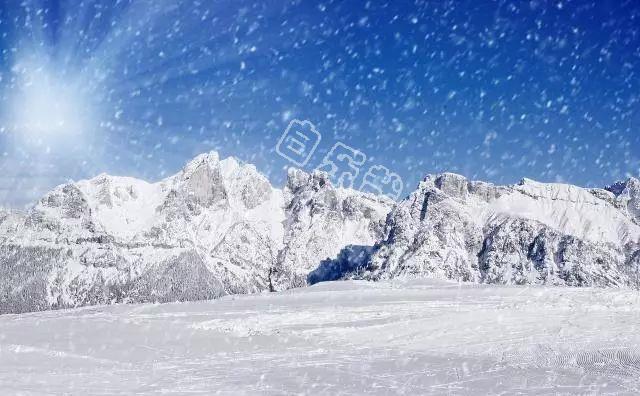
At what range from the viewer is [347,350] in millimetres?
23484

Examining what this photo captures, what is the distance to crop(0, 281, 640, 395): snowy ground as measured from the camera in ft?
52.5

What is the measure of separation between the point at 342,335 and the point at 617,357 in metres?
12.5

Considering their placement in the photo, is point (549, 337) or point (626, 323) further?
point (626, 323)

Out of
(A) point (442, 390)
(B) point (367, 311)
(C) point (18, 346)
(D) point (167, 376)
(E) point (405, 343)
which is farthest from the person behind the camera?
(B) point (367, 311)

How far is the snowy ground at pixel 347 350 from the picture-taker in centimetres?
1602

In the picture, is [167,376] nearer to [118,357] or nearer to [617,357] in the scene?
[118,357]

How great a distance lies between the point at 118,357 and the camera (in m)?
21.5

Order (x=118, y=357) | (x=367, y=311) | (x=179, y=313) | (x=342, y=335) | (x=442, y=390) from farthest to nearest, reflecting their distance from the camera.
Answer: (x=179, y=313), (x=367, y=311), (x=342, y=335), (x=118, y=357), (x=442, y=390)

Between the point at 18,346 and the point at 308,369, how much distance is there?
1237 centimetres

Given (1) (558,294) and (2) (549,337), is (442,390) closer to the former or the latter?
(2) (549,337)

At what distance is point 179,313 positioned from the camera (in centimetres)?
3991

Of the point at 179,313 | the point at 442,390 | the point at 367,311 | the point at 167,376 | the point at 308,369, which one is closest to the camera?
the point at 442,390

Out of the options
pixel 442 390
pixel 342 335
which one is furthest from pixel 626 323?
pixel 442 390

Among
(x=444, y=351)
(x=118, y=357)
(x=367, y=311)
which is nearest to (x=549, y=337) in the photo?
(x=444, y=351)
